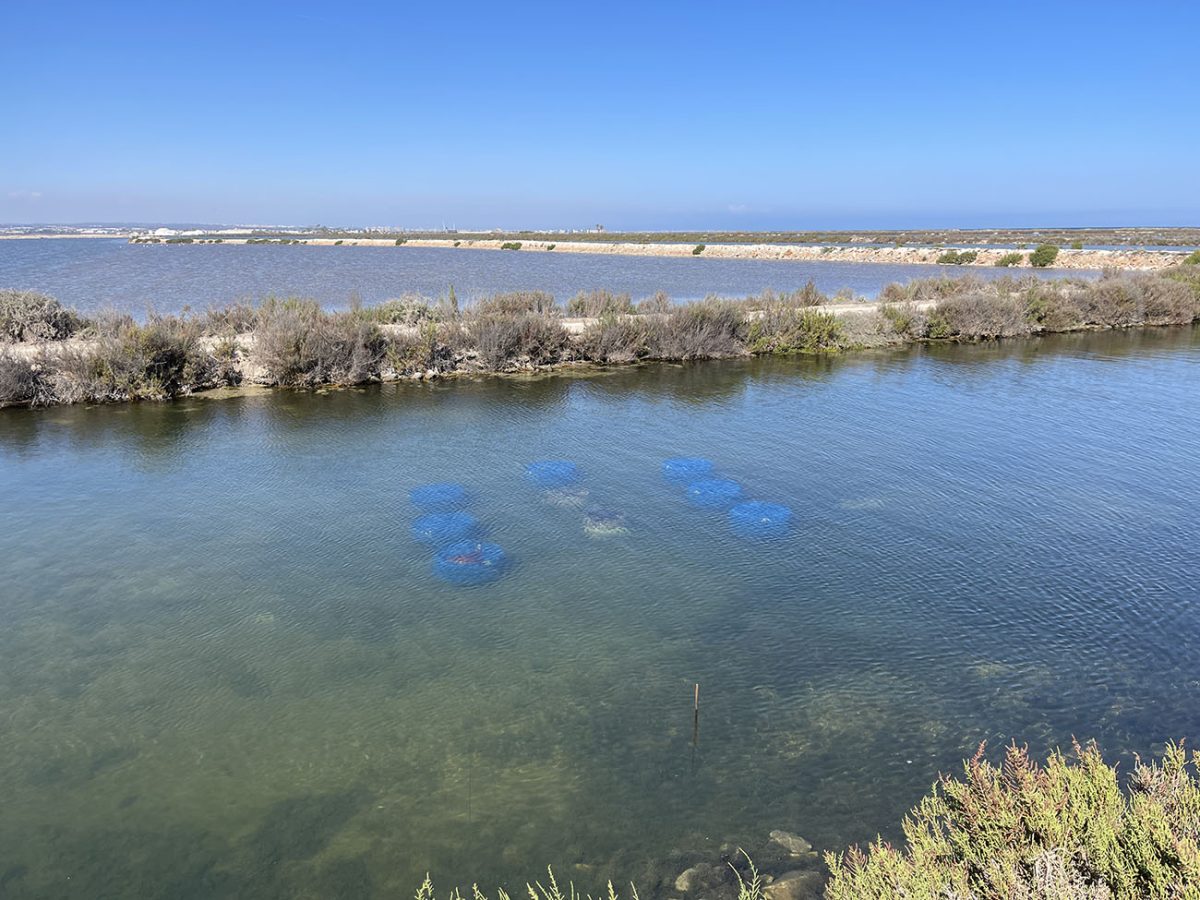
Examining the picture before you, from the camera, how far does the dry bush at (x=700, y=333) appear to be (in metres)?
20.0

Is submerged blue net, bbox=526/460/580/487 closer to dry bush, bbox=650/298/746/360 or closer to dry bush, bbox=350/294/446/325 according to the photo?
dry bush, bbox=650/298/746/360

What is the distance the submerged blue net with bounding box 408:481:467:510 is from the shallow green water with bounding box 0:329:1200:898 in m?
0.33

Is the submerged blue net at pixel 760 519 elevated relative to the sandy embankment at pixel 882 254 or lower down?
lower down

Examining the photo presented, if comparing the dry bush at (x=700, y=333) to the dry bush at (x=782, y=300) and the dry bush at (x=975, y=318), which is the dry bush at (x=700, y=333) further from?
the dry bush at (x=975, y=318)

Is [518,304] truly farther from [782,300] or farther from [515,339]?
[782,300]

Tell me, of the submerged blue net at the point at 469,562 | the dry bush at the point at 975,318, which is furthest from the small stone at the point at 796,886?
the dry bush at the point at 975,318

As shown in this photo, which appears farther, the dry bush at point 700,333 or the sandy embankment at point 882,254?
the sandy embankment at point 882,254

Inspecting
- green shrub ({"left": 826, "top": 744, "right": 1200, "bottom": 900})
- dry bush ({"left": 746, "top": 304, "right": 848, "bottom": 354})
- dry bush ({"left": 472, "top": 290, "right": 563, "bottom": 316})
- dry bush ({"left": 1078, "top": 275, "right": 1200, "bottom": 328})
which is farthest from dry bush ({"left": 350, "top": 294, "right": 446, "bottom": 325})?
dry bush ({"left": 1078, "top": 275, "right": 1200, "bottom": 328})

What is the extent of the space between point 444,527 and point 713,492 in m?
3.74

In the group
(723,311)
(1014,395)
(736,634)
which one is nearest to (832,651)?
(736,634)

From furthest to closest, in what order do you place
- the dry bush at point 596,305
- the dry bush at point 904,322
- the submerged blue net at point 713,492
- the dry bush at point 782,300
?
the dry bush at point 782,300 < the dry bush at point 904,322 < the dry bush at point 596,305 < the submerged blue net at point 713,492

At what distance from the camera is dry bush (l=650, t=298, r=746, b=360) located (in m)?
20.0

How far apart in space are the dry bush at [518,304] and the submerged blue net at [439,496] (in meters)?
10.9

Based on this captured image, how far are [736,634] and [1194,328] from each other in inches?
1156
